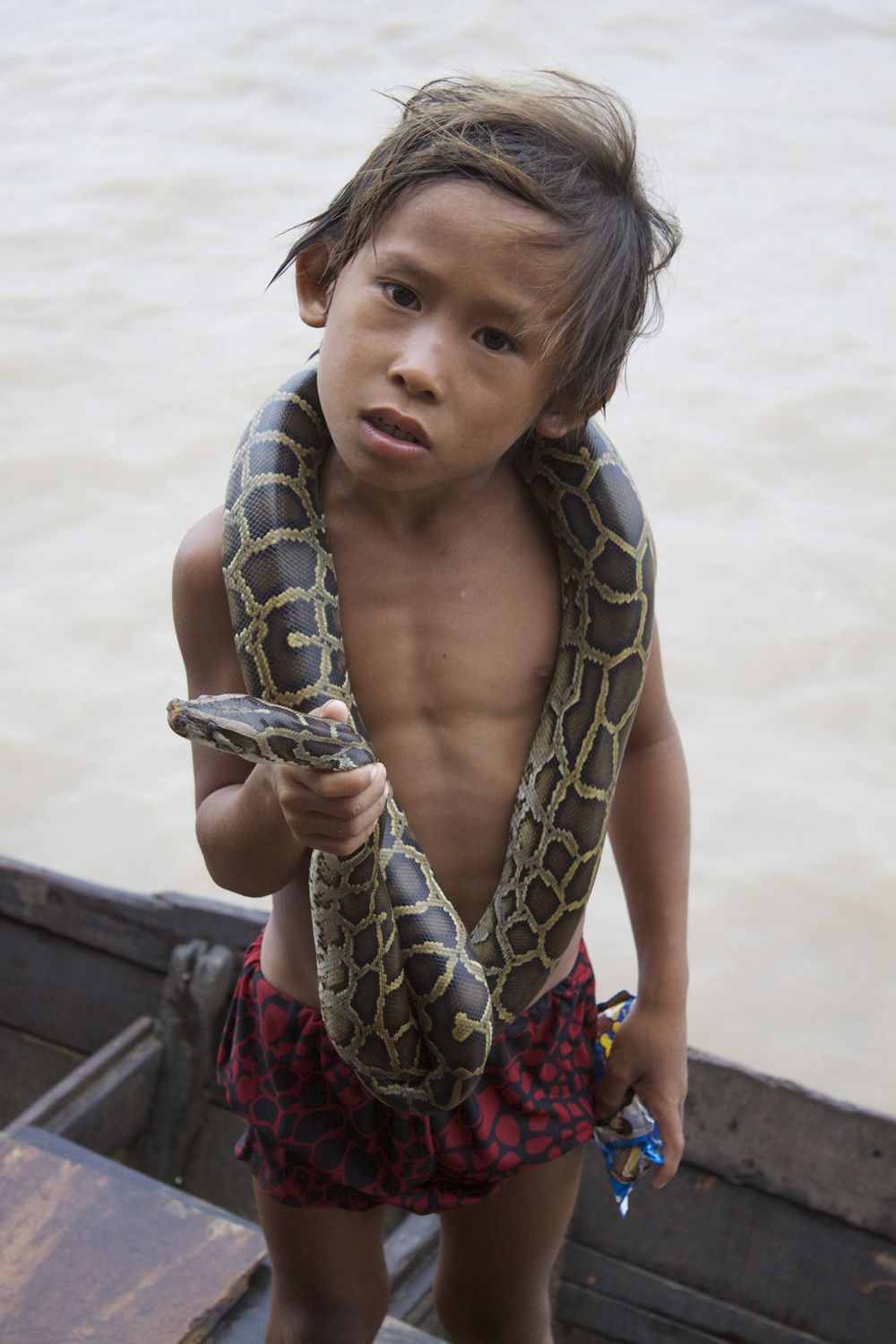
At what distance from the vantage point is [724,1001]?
2.87m

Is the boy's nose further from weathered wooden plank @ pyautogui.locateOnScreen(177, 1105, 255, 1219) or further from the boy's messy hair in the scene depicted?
weathered wooden plank @ pyautogui.locateOnScreen(177, 1105, 255, 1219)

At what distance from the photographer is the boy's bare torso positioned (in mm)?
1311

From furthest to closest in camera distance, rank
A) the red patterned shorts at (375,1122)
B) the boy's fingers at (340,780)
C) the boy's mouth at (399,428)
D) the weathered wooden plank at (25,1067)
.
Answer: the weathered wooden plank at (25,1067), the red patterned shorts at (375,1122), the boy's mouth at (399,428), the boy's fingers at (340,780)

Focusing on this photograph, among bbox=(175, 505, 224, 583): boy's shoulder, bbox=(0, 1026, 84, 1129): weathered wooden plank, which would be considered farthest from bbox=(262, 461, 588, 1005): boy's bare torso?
bbox=(0, 1026, 84, 1129): weathered wooden plank

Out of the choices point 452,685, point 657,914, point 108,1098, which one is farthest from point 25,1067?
point 452,685

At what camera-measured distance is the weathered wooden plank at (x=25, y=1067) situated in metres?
2.40

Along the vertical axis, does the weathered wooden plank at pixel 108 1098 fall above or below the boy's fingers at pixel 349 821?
below

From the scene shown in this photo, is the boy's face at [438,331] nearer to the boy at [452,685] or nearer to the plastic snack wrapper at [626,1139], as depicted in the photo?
the boy at [452,685]

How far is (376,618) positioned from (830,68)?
7.32 metres

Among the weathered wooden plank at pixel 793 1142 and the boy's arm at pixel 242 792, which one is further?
the weathered wooden plank at pixel 793 1142

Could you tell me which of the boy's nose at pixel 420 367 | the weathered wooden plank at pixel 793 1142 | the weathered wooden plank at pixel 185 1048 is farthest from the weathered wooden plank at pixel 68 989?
the boy's nose at pixel 420 367

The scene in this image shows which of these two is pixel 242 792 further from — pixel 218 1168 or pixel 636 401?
pixel 636 401

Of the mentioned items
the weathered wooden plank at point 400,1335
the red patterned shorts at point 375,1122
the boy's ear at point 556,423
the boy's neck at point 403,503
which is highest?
the boy's ear at point 556,423

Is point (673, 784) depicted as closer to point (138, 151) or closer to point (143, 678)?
point (143, 678)
